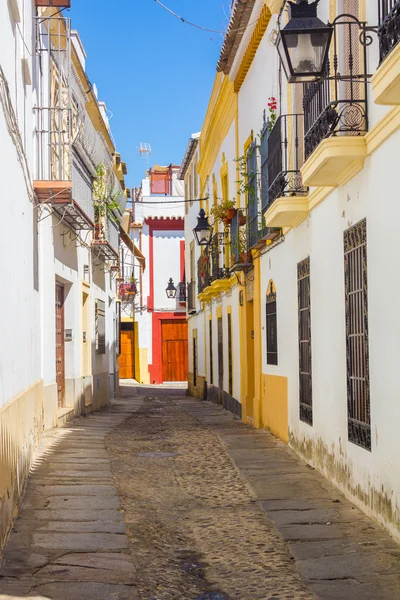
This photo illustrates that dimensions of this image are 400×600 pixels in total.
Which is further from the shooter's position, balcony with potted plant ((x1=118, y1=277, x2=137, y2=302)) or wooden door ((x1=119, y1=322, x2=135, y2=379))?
wooden door ((x1=119, y1=322, x2=135, y2=379))

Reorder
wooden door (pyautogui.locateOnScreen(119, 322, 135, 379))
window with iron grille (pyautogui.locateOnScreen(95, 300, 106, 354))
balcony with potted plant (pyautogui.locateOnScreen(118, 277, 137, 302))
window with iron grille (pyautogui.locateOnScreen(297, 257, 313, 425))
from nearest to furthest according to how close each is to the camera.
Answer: window with iron grille (pyautogui.locateOnScreen(297, 257, 313, 425)) < window with iron grille (pyautogui.locateOnScreen(95, 300, 106, 354)) < balcony with potted plant (pyautogui.locateOnScreen(118, 277, 137, 302)) < wooden door (pyautogui.locateOnScreen(119, 322, 135, 379))

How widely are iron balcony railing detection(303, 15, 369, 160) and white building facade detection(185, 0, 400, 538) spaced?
0.02 m

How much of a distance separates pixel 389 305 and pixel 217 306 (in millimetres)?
13261

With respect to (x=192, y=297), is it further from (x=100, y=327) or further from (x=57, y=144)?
(x=57, y=144)

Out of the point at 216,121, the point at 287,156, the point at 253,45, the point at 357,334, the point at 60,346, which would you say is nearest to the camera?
the point at 357,334

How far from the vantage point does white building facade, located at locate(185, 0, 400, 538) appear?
5949 millimetres

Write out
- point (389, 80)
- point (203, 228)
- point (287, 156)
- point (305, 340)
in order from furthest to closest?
point (203, 228) < point (287, 156) < point (305, 340) < point (389, 80)

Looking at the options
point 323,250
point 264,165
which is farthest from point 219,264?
point 323,250

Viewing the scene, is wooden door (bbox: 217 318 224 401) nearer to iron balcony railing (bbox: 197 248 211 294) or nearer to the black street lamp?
iron balcony railing (bbox: 197 248 211 294)

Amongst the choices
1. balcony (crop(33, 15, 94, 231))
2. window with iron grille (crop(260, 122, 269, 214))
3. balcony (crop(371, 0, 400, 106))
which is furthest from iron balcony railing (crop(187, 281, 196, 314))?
balcony (crop(371, 0, 400, 106))

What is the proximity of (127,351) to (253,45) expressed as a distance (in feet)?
74.8

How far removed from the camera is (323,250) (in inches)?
323

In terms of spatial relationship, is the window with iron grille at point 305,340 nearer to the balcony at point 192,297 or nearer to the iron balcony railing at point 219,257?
the iron balcony railing at point 219,257

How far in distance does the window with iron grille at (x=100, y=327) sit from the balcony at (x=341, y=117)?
30.9 feet
